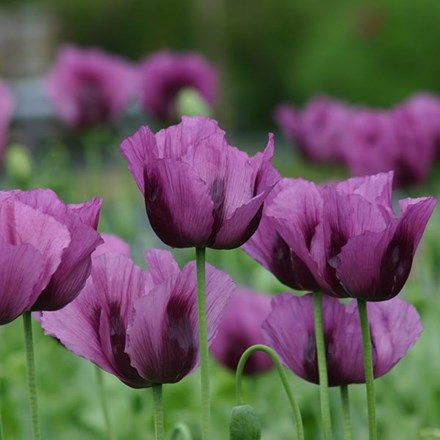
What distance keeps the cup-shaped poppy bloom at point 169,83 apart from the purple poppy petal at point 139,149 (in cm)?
203

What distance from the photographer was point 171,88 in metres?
3.09

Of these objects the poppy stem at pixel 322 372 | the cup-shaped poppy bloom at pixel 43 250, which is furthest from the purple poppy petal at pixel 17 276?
the poppy stem at pixel 322 372

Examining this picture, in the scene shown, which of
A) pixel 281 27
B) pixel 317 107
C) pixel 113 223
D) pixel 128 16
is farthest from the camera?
pixel 128 16

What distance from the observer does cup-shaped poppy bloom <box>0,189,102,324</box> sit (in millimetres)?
972

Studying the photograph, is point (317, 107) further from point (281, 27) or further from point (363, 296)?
point (281, 27)

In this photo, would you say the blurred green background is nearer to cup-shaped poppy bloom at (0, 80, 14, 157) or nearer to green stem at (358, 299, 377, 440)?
cup-shaped poppy bloom at (0, 80, 14, 157)

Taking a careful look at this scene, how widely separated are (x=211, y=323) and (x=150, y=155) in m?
0.13

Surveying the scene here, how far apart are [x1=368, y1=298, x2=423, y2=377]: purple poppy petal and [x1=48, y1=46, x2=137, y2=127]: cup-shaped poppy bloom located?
1904 millimetres

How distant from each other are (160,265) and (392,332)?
21 cm

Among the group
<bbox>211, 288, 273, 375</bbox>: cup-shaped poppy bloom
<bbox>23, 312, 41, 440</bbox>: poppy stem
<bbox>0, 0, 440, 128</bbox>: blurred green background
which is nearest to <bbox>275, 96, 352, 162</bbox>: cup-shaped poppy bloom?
<bbox>211, 288, 273, 375</bbox>: cup-shaped poppy bloom

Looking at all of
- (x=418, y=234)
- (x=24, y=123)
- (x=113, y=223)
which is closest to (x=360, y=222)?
(x=418, y=234)

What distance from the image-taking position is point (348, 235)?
1.04 m

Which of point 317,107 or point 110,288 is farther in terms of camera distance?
point 317,107

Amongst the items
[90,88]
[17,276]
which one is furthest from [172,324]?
[90,88]
